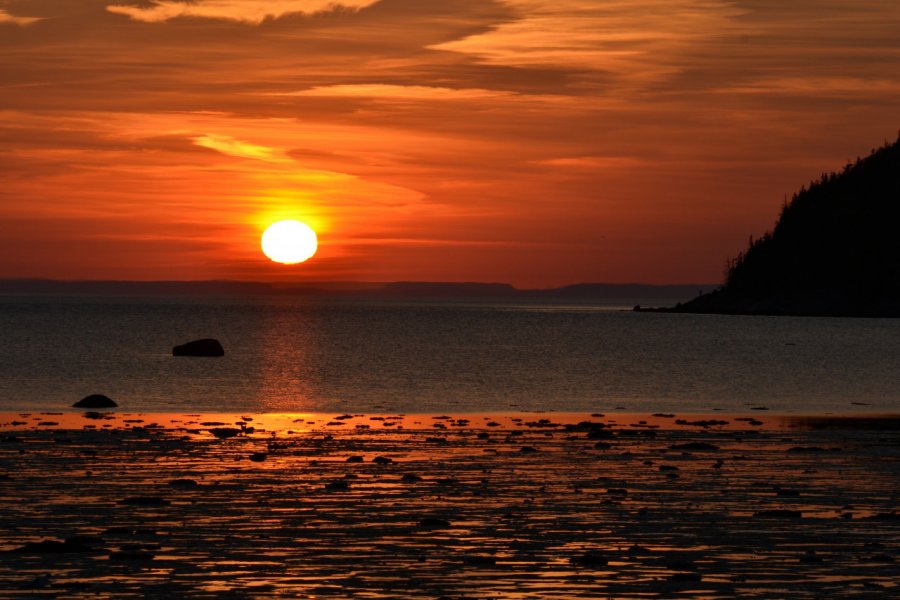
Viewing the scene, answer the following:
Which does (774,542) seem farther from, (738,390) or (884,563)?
(738,390)

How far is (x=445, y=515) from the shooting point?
1164 inches

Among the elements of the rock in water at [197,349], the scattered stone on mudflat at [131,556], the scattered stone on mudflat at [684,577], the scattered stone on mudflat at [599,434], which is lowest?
the scattered stone on mudflat at [684,577]

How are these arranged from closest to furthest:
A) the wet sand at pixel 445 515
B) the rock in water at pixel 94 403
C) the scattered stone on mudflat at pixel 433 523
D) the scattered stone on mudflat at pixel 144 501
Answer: the wet sand at pixel 445 515, the scattered stone on mudflat at pixel 433 523, the scattered stone on mudflat at pixel 144 501, the rock in water at pixel 94 403

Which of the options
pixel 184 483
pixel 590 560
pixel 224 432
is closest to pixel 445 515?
pixel 590 560

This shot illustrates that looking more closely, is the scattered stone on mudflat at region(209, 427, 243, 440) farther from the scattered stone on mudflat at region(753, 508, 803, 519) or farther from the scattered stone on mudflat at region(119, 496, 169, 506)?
the scattered stone on mudflat at region(753, 508, 803, 519)

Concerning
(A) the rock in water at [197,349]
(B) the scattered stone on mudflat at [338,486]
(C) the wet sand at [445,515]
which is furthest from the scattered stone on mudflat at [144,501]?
(A) the rock in water at [197,349]

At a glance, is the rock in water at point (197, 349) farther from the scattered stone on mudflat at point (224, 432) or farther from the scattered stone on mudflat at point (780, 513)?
the scattered stone on mudflat at point (780, 513)

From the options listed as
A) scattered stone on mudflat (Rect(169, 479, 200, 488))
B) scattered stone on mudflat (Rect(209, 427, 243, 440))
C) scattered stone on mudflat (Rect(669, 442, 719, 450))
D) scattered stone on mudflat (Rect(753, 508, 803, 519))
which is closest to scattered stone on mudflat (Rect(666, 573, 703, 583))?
scattered stone on mudflat (Rect(753, 508, 803, 519))

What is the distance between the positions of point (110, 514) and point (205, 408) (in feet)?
139

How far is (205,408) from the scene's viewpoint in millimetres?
71250

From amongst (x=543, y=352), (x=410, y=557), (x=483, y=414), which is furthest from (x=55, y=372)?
(x=410, y=557)

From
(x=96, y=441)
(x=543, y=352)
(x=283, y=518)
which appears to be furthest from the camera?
(x=543, y=352)

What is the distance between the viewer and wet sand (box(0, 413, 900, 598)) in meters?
22.3

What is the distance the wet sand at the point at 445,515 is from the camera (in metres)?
22.3
